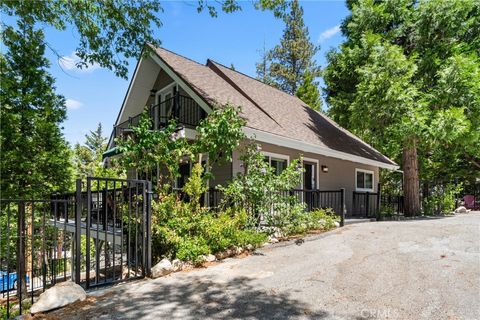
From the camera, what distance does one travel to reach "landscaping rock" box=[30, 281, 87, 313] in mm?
4027

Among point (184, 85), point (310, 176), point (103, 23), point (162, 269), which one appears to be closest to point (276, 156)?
point (310, 176)

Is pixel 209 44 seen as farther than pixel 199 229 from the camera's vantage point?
Yes

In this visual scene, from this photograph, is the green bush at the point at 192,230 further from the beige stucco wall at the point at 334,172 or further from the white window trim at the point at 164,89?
the white window trim at the point at 164,89

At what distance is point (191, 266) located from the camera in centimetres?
589

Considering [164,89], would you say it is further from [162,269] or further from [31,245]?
[162,269]

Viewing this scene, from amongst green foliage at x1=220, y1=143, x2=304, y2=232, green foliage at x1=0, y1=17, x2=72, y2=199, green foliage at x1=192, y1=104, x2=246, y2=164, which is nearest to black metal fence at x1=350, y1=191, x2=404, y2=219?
green foliage at x1=220, y1=143, x2=304, y2=232

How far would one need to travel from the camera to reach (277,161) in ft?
35.4

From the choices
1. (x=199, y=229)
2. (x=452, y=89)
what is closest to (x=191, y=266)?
(x=199, y=229)

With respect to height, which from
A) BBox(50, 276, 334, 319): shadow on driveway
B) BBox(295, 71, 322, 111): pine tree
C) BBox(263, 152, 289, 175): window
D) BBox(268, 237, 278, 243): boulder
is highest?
BBox(295, 71, 322, 111): pine tree

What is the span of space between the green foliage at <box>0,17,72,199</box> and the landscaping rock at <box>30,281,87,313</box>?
897cm

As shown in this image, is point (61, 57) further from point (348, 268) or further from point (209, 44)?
point (348, 268)

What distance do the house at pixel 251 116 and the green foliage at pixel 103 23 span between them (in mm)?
1364

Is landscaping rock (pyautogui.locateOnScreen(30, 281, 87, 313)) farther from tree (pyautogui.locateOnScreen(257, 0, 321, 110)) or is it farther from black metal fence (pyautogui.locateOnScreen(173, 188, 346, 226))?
tree (pyautogui.locateOnScreen(257, 0, 321, 110))

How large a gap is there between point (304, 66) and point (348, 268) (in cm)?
2732
